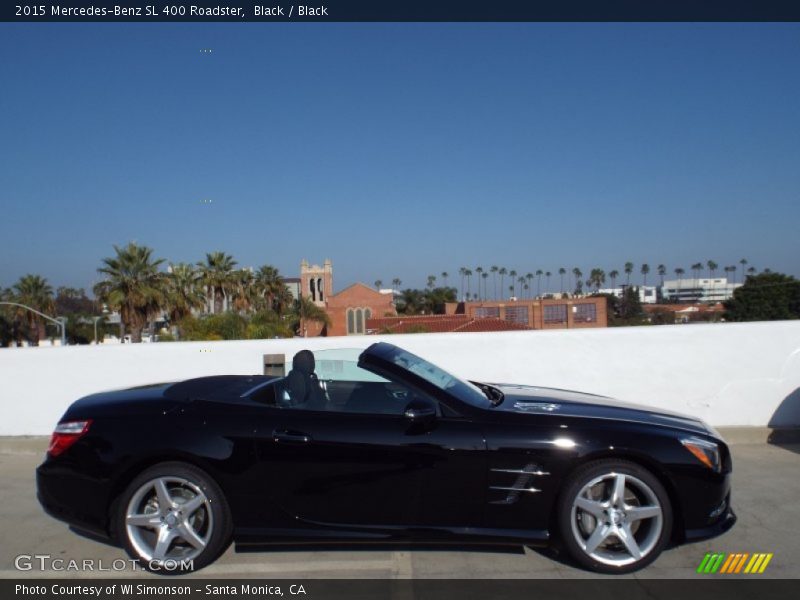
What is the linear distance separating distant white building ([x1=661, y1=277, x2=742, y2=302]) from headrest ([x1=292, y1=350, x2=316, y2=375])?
131 metres

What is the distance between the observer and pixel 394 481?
3.83 metres

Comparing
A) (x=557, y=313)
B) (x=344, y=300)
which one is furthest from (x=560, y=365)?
(x=344, y=300)

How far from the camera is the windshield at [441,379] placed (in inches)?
163

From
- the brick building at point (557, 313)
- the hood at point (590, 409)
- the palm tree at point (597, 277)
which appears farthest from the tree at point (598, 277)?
the hood at point (590, 409)

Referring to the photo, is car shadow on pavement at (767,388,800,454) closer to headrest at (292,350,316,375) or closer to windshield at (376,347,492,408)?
windshield at (376,347,492,408)

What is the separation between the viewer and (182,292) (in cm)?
4494

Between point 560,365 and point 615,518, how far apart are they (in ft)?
12.0

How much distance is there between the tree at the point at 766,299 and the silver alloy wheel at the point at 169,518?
130 ft

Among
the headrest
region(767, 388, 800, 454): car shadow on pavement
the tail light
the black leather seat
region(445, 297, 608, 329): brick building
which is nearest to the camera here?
the tail light

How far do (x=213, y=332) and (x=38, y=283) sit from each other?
4449 cm

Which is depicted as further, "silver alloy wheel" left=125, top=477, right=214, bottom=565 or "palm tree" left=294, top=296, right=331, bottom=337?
"palm tree" left=294, top=296, right=331, bottom=337

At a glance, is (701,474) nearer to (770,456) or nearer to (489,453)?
(489,453)

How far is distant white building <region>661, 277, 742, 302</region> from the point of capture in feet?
427

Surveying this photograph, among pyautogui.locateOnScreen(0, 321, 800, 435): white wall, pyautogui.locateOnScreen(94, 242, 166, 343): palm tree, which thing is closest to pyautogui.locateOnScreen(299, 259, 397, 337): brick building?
pyautogui.locateOnScreen(94, 242, 166, 343): palm tree
